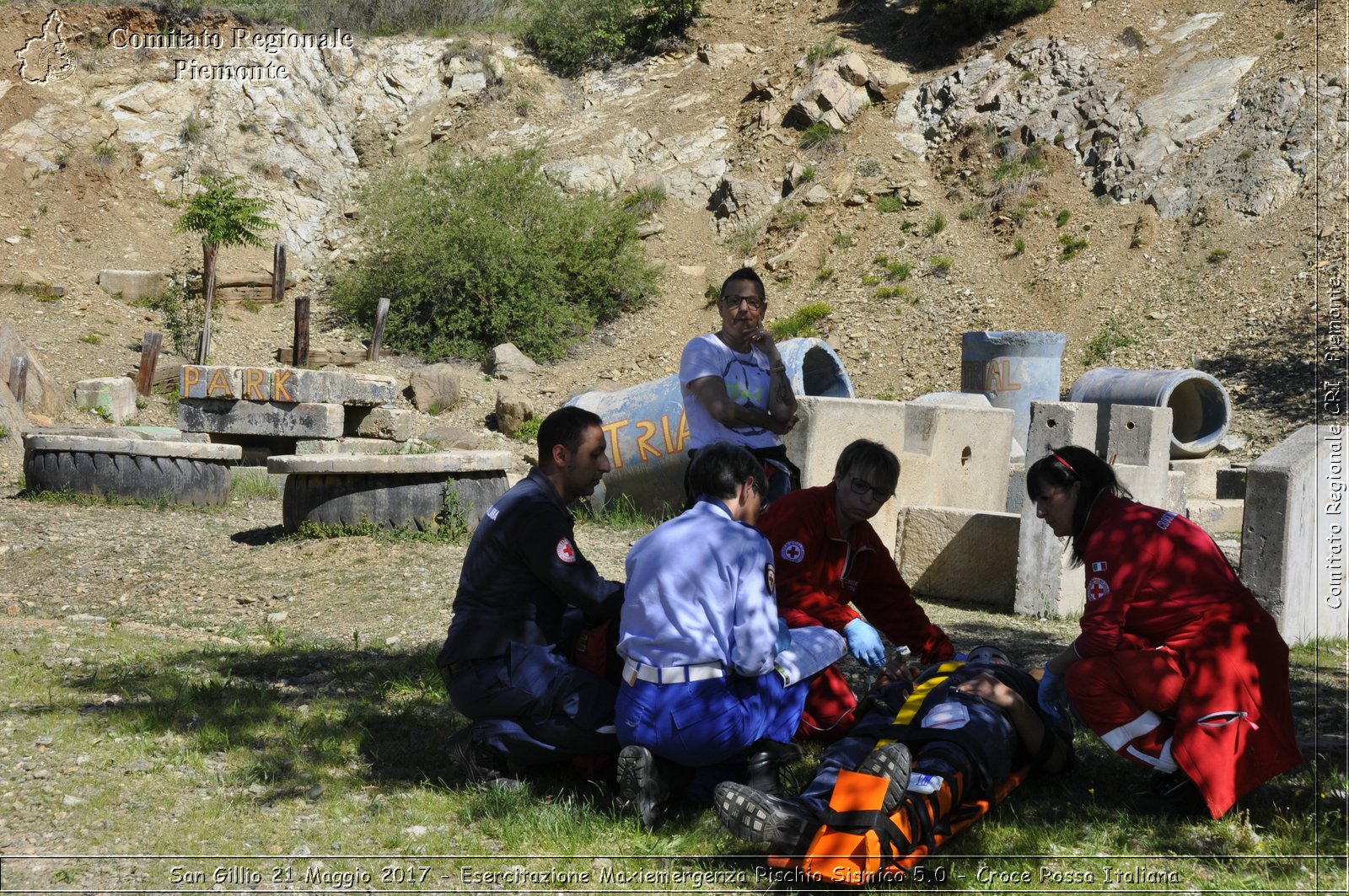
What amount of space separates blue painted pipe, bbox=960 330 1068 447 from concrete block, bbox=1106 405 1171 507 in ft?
25.1

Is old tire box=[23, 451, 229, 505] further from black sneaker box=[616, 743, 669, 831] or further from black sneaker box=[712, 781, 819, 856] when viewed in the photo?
black sneaker box=[712, 781, 819, 856]

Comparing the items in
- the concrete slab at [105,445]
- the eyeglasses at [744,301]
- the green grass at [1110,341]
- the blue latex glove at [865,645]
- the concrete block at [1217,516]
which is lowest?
the blue latex glove at [865,645]

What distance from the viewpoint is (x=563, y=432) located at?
11.7 feet

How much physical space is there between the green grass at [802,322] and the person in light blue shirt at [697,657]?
58.5 ft

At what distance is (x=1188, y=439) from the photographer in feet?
50.4

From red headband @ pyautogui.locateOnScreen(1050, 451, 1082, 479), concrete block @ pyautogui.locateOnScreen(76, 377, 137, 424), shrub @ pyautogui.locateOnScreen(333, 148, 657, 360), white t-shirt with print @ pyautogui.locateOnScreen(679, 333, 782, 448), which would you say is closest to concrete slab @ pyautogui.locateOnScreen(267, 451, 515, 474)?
white t-shirt with print @ pyautogui.locateOnScreen(679, 333, 782, 448)

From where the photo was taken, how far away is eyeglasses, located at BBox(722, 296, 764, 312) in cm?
461

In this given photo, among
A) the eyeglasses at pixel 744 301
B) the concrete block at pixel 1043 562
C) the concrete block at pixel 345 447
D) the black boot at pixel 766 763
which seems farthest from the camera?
the concrete block at pixel 345 447

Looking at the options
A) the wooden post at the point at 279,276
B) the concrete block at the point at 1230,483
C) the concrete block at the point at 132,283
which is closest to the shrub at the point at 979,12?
the wooden post at the point at 279,276

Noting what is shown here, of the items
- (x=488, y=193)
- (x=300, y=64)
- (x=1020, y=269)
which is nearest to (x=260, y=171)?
(x=300, y=64)

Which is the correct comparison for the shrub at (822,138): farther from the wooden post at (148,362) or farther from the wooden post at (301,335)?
the wooden post at (148,362)

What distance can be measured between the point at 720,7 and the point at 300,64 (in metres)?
11.2

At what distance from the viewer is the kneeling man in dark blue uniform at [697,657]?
3.15 m

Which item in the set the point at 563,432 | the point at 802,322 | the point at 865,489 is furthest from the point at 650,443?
the point at 802,322
